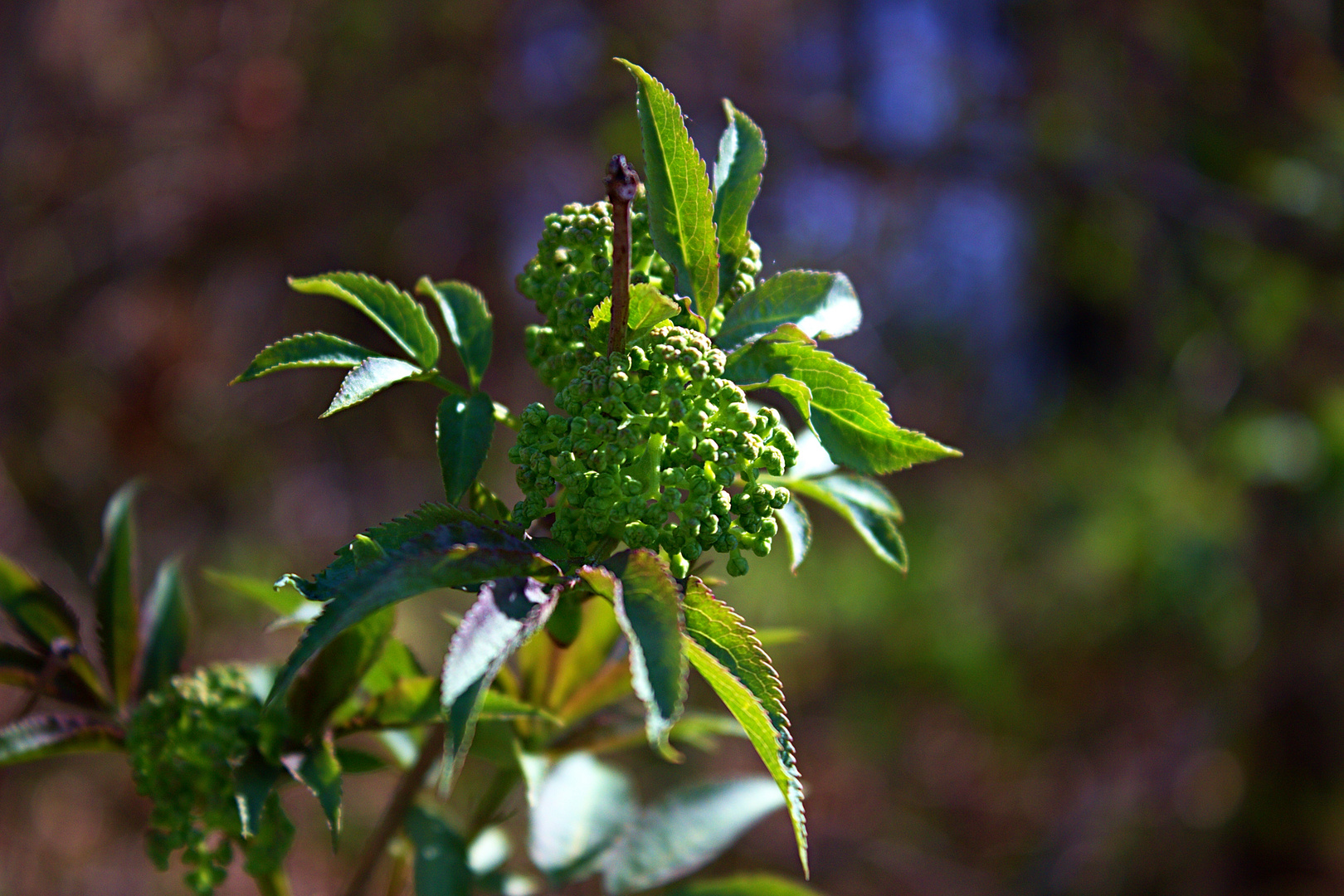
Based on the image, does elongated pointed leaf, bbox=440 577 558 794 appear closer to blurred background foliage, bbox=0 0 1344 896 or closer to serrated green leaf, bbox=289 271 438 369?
serrated green leaf, bbox=289 271 438 369

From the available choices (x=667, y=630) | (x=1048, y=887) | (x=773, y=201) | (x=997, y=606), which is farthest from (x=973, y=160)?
(x=667, y=630)

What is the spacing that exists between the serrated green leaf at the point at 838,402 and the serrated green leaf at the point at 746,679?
134mm

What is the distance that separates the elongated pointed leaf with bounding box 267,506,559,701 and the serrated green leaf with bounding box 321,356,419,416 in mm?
76

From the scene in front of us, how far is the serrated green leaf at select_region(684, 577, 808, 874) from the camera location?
454 millimetres

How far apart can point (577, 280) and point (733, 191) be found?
0.40ft

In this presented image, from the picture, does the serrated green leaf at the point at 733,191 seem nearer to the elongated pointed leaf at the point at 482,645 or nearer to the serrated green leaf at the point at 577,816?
the elongated pointed leaf at the point at 482,645

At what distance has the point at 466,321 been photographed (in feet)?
2.16

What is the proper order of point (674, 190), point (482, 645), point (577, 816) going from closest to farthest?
point (482, 645) < point (674, 190) < point (577, 816)

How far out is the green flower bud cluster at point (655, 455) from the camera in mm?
514

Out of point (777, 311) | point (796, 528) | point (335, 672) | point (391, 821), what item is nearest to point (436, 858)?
point (391, 821)

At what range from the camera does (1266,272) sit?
3.04 m

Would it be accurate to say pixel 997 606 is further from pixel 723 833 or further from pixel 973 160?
pixel 723 833

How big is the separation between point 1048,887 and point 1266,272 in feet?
7.36

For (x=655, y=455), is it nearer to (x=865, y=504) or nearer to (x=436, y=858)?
(x=865, y=504)
